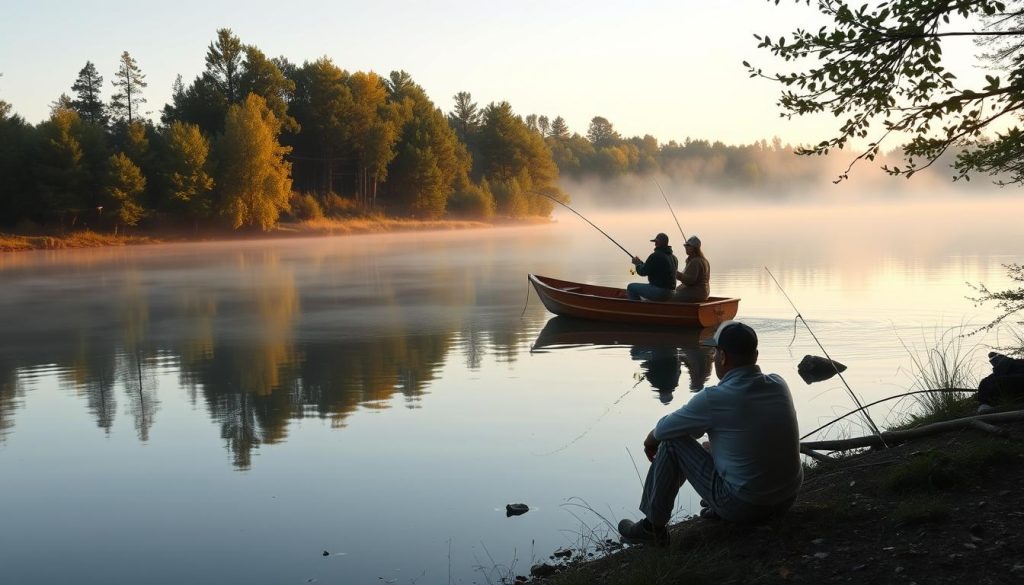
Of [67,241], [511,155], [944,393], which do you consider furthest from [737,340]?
[511,155]

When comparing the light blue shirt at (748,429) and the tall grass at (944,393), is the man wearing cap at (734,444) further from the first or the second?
the tall grass at (944,393)

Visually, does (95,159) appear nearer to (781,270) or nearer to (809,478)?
(781,270)

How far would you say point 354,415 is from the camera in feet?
34.2

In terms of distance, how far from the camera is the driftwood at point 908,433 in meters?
6.00

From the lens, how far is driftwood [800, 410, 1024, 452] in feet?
19.7

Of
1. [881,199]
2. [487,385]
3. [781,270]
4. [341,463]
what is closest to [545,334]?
[487,385]

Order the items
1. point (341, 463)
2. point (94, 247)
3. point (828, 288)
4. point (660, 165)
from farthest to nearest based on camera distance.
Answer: point (660, 165) → point (94, 247) → point (828, 288) → point (341, 463)

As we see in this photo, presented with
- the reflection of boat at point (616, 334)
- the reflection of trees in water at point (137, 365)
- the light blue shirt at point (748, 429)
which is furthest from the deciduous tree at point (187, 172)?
the light blue shirt at point (748, 429)

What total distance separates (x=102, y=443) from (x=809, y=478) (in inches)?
267

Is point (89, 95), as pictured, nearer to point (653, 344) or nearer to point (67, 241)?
point (67, 241)

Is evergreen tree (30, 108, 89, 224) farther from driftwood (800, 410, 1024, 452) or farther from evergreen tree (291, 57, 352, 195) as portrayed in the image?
driftwood (800, 410, 1024, 452)

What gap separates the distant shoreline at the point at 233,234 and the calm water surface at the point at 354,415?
31.0 m

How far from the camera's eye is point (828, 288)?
2280 centimetres

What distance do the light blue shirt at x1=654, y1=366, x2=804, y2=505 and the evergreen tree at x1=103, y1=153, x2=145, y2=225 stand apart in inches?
2214
